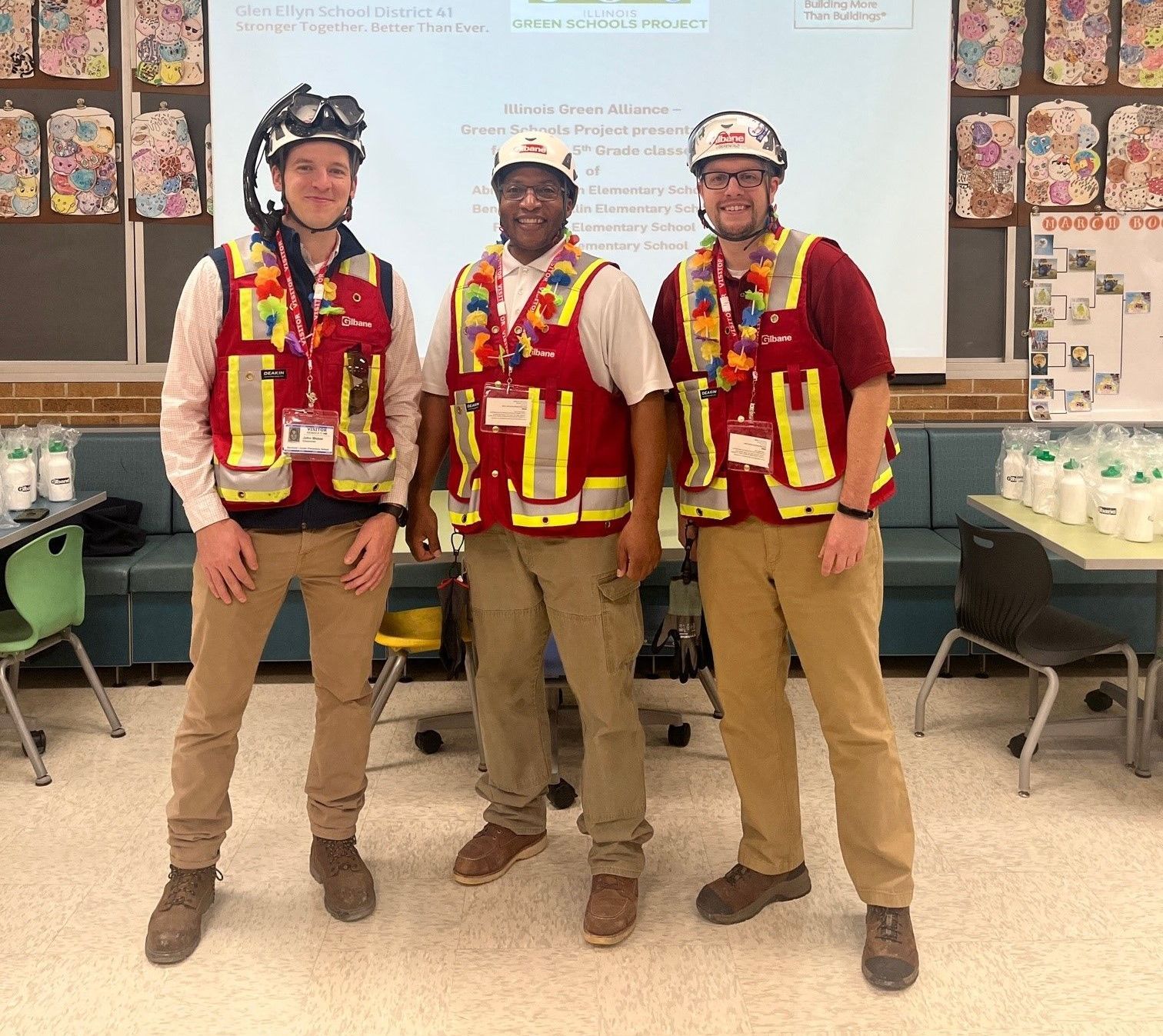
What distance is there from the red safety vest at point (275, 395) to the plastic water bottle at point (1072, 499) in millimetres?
2487

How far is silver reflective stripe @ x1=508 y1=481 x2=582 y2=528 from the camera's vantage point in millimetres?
2627

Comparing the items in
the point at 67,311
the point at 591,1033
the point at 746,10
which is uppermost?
the point at 746,10

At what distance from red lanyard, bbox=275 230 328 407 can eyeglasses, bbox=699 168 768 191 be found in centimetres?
92

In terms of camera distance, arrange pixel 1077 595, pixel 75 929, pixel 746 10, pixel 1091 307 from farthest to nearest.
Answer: pixel 1091 307
pixel 746 10
pixel 1077 595
pixel 75 929

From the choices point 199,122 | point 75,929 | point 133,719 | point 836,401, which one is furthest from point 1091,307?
point 75,929

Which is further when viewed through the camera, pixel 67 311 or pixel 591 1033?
pixel 67 311

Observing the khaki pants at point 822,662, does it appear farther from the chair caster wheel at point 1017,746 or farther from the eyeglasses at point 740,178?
the chair caster wheel at point 1017,746

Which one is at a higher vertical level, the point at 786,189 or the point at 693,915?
the point at 786,189

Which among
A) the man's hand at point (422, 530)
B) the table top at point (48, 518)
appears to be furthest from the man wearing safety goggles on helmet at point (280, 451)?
the table top at point (48, 518)

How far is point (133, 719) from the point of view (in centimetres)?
423

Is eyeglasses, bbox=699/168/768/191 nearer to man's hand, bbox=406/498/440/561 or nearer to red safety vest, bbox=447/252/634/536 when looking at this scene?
red safety vest, bbox=447/252/634/536

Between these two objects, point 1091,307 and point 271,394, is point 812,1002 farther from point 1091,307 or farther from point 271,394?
point 1091,307

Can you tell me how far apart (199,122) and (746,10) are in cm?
257

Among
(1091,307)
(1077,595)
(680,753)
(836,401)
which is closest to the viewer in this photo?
(836,401)
